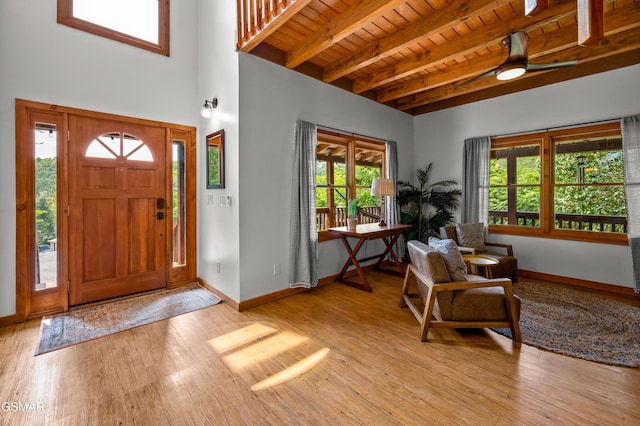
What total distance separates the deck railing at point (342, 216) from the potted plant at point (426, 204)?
0.51 metres

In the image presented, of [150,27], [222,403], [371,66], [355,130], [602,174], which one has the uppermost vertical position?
[150,27]

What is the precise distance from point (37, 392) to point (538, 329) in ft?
13.0

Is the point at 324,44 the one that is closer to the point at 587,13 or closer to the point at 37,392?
the point at 587,13

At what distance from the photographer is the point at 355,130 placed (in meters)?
4.48

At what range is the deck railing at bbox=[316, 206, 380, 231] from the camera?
439 cm

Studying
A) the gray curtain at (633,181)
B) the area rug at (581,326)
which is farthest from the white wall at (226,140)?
the gray curtain at (633,181)

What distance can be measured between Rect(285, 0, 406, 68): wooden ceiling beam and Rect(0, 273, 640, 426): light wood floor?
288 cm

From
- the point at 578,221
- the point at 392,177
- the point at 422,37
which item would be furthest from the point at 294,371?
the point at 578,221

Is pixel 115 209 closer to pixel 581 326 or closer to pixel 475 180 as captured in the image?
pixel 581 326

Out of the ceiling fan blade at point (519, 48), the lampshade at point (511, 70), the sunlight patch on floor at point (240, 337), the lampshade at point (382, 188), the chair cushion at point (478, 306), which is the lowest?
the sunlight patch on floor at point (240, 337)

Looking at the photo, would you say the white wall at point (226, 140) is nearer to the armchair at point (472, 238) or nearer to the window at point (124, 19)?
the window at point (124, 19)

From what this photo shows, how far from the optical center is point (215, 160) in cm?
354

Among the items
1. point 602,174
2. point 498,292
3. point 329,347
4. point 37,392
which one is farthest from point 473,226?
point 37,392

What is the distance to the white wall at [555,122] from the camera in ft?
11.9
